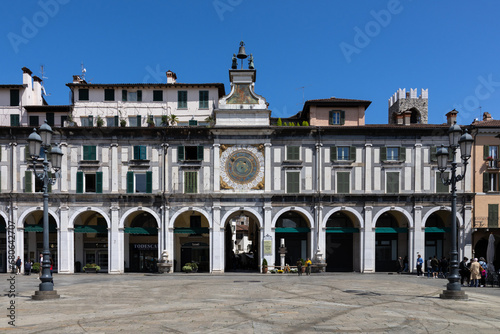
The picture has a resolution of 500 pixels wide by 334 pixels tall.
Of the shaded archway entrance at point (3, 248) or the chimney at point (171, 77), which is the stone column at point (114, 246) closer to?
the shaded archway entrance at point (3, 248)

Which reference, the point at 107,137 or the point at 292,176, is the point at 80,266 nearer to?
the point at 107,137

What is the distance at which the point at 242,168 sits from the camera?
1594 inches

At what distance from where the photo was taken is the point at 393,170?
4078 cm

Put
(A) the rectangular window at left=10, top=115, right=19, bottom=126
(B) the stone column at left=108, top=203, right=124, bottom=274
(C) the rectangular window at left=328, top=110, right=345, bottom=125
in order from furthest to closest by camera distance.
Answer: (A) the rectangular window at left=10, top=115, right=19, bottom=126, (C) the rectangular window at left=328, top=110, right=345, bottom=125, (B) the stone column at left=108, top=203, right=124, bottom=274

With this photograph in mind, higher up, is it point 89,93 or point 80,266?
point 89,93

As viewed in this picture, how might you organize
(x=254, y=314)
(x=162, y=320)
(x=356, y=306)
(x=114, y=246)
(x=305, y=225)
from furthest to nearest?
(x=305, y=225) < (x=114, y=246) < (x=356, y=306) < (x=254, y=314) < (x=162, y=320)

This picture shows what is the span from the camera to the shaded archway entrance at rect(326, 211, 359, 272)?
139 feet

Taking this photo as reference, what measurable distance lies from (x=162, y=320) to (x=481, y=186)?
3469 cm

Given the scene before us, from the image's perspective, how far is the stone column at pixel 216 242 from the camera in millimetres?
40281

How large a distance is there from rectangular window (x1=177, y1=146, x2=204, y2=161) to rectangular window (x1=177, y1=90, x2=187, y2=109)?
5.53 meters

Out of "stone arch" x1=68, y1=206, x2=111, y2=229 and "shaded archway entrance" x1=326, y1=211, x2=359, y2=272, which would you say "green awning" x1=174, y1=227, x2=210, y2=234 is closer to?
"stone arch" x1=68, y1=206, x2=111, y2=229

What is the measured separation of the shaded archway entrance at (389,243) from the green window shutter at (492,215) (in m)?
7.05

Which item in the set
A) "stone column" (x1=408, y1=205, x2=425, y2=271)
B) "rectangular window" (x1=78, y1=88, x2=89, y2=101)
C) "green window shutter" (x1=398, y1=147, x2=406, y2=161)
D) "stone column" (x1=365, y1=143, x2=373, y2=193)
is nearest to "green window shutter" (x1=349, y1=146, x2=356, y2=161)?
"stone column" (x1=365, y1=143, x2=373, y2=193)

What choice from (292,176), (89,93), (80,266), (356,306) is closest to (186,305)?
(356,306)
